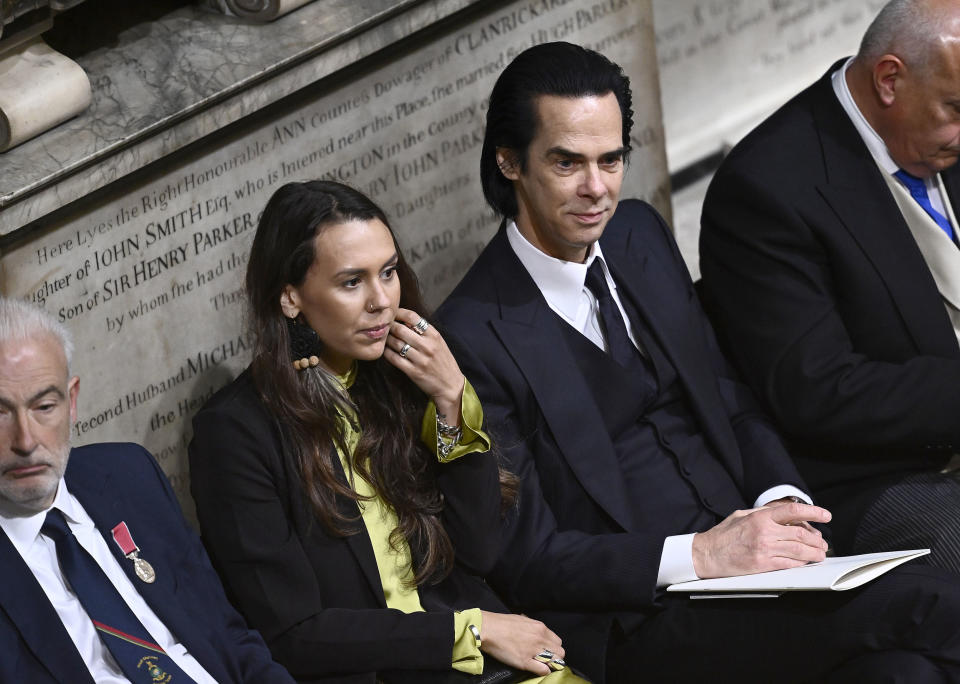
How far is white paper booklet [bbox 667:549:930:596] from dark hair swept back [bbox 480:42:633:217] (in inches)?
44.1

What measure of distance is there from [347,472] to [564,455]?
614 mm

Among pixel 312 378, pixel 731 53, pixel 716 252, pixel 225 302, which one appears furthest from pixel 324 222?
pixel 731 53

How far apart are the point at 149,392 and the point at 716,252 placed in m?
1.63

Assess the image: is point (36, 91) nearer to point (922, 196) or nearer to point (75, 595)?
point (75, 595)

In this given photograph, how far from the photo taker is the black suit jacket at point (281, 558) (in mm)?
3510

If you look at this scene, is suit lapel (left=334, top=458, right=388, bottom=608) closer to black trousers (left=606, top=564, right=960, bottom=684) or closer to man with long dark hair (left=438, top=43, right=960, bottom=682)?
man with long dark hair (left=438, top=43, right=960, bottom=682)

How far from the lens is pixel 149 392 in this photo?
164 inches

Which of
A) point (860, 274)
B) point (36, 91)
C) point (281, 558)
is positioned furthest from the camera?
point (860, 274)

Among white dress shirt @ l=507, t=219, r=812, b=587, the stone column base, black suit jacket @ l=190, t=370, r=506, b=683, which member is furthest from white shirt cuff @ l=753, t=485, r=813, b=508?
the stone column base

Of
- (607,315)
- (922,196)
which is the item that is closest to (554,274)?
(607,315)

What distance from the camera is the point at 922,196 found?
15.0 ft

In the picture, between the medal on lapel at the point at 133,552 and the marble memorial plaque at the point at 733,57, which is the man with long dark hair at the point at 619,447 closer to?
the medal on lapel at the point at 133,552

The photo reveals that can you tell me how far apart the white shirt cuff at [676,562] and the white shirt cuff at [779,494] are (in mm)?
412

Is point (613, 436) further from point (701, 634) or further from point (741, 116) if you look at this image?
point (741, 116)
